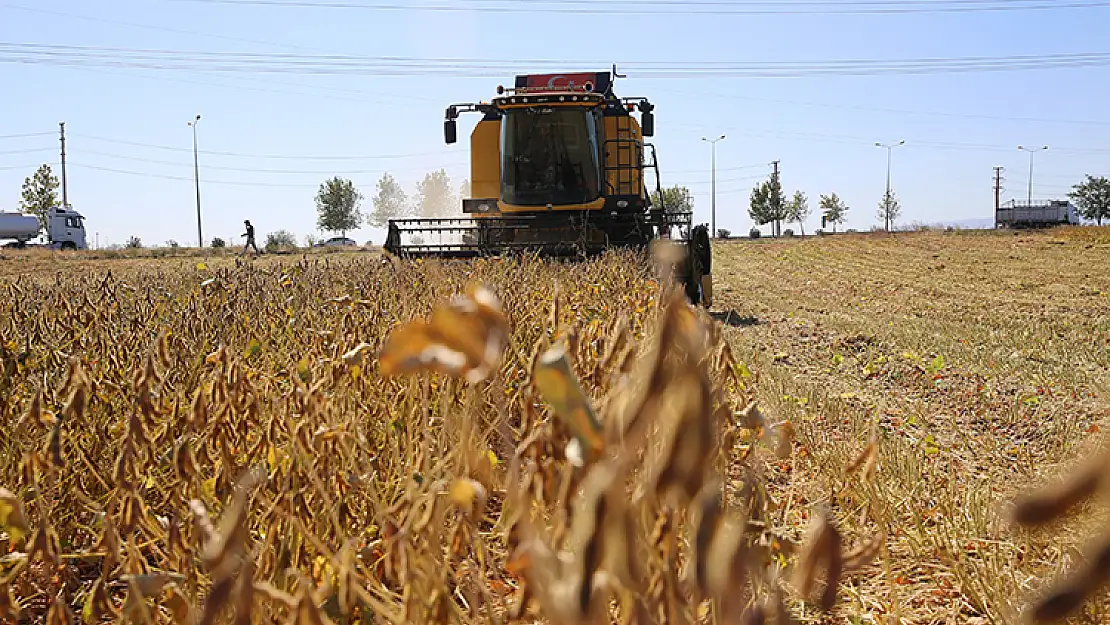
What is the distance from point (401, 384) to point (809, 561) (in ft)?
8.30

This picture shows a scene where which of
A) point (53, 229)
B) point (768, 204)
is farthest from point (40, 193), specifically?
point (768, 204)

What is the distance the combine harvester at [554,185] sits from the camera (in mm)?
11672

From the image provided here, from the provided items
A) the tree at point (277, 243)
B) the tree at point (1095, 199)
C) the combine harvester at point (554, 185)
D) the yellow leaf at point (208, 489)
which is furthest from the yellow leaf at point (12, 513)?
the tree at point (1095, 199)

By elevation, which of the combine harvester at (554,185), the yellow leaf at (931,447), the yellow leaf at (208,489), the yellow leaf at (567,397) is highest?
the combine harvester at (554,185)

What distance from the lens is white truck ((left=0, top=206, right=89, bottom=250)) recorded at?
156ft

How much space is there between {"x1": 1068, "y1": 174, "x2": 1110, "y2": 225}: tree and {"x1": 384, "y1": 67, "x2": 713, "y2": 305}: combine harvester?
8860 centimetres

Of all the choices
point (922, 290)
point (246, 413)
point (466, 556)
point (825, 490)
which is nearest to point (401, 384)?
point (246, 413)

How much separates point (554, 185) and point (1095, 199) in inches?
3580

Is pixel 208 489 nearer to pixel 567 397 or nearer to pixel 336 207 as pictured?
pixel 567 397

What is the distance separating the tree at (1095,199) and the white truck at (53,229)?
84.4m

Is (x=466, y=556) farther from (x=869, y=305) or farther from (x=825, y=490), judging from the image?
(x=869, y=305)

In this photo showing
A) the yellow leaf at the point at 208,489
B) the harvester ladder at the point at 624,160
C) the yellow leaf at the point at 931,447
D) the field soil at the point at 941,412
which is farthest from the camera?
the harvester ladder at the point at 624,160

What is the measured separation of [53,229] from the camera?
1863 inches

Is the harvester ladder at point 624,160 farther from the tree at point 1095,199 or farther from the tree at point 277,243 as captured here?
the tree at point 1095,199
